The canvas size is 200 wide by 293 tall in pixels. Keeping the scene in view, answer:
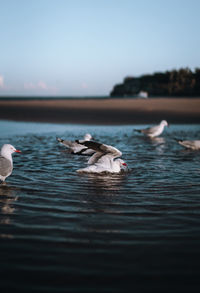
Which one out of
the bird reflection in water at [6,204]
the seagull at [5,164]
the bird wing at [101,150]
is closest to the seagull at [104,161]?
the bird wing at [101,150]

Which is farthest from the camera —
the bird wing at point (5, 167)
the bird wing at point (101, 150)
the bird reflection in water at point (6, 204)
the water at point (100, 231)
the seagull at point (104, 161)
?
the seagull at point (104, 161)

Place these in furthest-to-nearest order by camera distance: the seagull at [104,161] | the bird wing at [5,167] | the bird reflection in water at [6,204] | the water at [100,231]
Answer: the seagull at [104,161] < the bird wing at [5,167] < the bird reflection in water at [6,204] < the water at [100,231]

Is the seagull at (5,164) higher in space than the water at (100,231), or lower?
higher

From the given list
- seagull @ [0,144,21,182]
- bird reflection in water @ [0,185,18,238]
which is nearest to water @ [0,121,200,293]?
bird reflection in water @ [0,185,18,238]

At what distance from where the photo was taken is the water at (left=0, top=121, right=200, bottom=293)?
2717 millimetres

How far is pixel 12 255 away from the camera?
310cm

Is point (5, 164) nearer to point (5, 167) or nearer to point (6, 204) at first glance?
point (5, 167)

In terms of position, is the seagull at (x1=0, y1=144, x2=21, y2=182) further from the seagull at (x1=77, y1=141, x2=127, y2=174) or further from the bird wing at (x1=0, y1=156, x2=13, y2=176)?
the seagull at (x1=77, y1=141, x2=127, y2=174)

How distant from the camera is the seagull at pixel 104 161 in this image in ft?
21.7

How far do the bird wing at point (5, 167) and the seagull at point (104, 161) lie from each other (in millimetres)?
1413

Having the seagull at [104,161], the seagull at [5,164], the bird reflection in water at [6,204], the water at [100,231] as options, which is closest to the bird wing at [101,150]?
the seagull at [104,161]

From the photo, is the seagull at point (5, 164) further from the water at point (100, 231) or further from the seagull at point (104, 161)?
the seagull at point (104, 161)

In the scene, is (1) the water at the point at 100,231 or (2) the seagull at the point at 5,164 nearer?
(1) the water at the point at 100,231

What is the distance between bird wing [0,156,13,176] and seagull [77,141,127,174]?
141 cm
